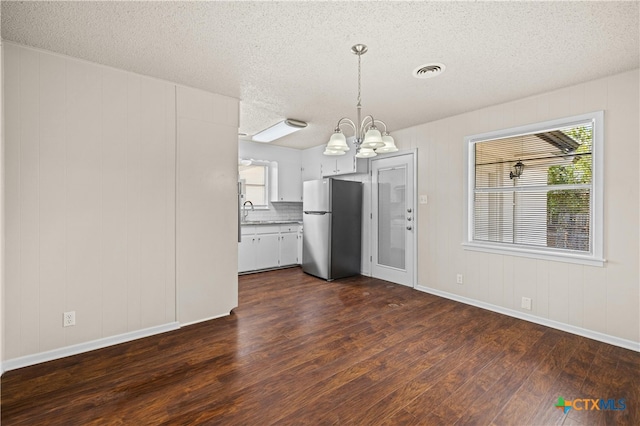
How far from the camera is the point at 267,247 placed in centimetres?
552

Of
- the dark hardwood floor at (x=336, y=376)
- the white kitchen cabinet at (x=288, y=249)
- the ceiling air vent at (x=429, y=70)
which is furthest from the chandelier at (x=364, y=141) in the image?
the white kitchen cabinet at (x=288, y=249)

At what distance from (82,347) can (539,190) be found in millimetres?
4643

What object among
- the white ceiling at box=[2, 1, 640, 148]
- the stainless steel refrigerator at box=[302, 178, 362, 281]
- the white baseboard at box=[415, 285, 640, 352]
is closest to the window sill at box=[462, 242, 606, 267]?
the white baseboard at box=[415, 285, 640, 352]

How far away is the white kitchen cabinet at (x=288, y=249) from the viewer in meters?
5.74

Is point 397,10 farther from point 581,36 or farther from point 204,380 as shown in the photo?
point 204,380

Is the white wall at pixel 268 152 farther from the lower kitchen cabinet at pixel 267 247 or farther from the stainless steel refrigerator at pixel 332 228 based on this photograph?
the lower kitchen cabinet at pixel 267 247

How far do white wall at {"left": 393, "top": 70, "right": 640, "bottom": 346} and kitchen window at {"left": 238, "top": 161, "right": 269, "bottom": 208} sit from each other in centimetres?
307

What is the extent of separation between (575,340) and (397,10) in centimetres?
320

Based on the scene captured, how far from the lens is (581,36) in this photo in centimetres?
208

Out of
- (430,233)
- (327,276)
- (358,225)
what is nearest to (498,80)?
(430,233)

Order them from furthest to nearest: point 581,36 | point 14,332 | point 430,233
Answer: point 430,233 < point 14,332 < point 581,36

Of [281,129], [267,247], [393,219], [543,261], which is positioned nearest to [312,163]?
[281,129]

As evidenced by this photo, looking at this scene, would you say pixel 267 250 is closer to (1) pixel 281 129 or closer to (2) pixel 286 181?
(2) pixel 286 181

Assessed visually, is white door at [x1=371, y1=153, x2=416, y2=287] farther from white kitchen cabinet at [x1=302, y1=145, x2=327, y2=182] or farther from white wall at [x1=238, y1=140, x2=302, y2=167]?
white wall at [x1=238, y1=140, x2=302, y2=167]
